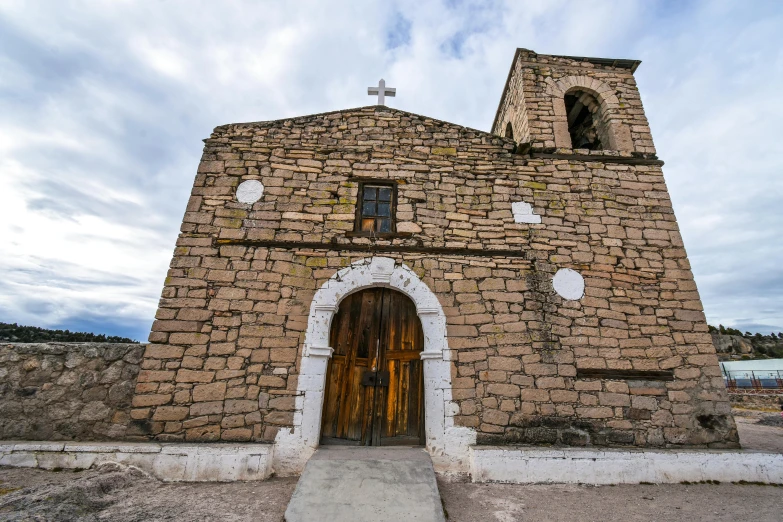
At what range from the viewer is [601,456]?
376 centimetres

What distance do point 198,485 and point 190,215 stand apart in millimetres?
3371

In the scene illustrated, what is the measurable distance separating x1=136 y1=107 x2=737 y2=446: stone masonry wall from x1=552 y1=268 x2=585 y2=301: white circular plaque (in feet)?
0.34

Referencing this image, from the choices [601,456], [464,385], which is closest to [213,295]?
[464,385]

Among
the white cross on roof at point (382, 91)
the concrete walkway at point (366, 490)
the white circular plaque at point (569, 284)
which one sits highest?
the white cross on roof at point (382, 91)

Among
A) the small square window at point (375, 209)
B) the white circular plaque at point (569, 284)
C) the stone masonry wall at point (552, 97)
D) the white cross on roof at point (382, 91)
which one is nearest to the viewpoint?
the white circular plaque at point (569, 284)

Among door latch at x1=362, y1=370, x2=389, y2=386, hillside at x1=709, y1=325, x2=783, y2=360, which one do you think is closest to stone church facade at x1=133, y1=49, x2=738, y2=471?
door latch at x1=362, y1=370, x2=389, y2=386

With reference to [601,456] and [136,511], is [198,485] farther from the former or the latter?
[601,456]

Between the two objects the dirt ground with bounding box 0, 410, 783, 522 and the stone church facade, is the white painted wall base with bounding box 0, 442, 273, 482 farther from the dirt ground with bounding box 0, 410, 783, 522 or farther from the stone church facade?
the stone church facade

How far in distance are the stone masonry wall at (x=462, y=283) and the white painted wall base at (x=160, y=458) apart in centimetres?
26

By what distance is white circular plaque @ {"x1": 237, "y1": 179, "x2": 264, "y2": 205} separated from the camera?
5.02m

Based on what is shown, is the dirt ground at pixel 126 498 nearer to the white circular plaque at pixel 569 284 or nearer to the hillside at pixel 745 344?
the white circular plaque at pixel 569 284

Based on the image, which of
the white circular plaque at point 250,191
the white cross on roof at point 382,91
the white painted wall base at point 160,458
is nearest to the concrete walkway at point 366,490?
the white painted wall base at point 160,458

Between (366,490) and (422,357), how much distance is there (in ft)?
→ 5.37

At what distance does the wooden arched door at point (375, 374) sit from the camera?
4195mm
